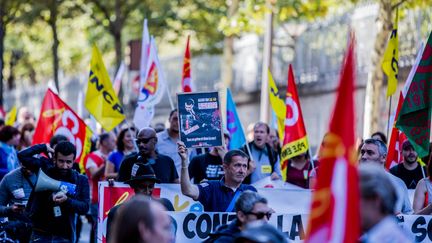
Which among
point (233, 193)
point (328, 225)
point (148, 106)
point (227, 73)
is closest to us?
point (328, 225)

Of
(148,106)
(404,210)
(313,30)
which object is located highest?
(313,30)

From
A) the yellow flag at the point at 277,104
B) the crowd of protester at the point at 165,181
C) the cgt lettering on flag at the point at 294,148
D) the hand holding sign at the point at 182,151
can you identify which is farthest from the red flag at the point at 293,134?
the hand holding sign at the point at 182,151

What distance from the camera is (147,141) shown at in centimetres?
1209

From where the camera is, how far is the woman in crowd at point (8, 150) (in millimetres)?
14055

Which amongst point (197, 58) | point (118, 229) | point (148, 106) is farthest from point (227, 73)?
point (118, 229)

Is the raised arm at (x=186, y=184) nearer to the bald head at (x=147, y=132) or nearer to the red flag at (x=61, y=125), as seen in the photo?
the bald head at (x=147, y=132)

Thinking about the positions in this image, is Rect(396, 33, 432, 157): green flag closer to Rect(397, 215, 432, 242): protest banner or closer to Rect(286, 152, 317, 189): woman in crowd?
Rect(286, 152, 317, 189): woman in crowd

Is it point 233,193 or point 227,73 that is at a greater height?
point 227,73

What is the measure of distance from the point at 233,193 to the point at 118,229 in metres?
4.72

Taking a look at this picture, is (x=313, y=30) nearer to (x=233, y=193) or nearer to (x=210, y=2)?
(x=210, y=2)

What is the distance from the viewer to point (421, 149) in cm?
1201

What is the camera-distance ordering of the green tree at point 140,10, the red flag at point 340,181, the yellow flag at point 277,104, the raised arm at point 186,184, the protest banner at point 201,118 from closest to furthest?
the red flag at point 340,181 < the raised arm at point 186,184 < the protest banner at point 201,118 < the yellow flag at point 277,104 < the green tree at point 140,10

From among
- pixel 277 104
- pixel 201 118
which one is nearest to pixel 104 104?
pixel 277 104

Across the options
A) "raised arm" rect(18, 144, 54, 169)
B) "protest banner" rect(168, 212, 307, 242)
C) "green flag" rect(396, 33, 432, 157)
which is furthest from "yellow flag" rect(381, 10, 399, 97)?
"raised arm" rect(18, 144, 54, 169)
